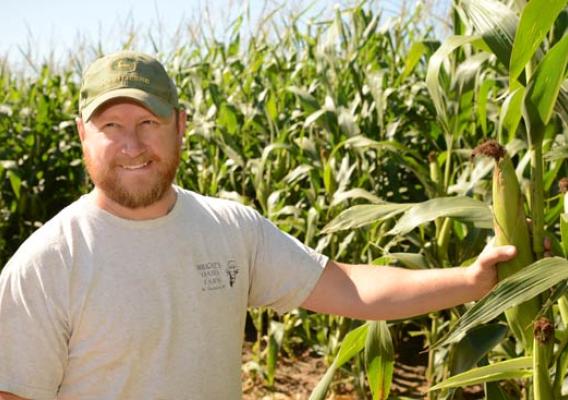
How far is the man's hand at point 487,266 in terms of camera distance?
1427 mm

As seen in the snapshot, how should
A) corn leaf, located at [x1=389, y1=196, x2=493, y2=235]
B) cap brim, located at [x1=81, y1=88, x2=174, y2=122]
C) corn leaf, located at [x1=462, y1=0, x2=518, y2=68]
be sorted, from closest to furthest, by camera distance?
corn leaf, located at [x1=462, y1=0, x2=518, y2=68], corn leaf, located at [x1=389, y1=196, x2=493, y2=235], cap brim, located at [x1=81, y1=88, x2=174, y2=122]

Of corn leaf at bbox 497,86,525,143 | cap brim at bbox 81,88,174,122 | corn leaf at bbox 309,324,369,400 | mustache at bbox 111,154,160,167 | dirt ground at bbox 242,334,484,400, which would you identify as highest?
cap brim at bbox 81,88,174,122

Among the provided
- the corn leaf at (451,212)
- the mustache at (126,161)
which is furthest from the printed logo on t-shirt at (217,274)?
the corn leaf at (451,212)

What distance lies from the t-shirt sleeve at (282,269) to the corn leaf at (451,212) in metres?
0.32

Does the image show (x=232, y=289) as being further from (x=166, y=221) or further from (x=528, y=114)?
(x=528, y=114)

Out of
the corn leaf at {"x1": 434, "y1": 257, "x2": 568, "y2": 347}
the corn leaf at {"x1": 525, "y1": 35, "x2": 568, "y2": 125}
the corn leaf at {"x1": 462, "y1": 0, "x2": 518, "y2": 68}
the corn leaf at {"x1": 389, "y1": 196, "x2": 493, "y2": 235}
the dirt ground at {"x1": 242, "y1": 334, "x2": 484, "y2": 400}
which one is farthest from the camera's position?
the dirt ground at {"x1": 242, "y1": 334, "x2": 484, "y2": 400}

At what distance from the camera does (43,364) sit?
1.54 meters

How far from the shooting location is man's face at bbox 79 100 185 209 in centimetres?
169

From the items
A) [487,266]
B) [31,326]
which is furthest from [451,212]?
[31,326]

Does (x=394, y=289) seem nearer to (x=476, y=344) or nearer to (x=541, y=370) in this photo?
(x=476, y=344)

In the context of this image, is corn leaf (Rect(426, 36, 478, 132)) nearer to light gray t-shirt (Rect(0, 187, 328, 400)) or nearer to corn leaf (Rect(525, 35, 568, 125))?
corn leaf (Rect(525, 35, 568, 125))

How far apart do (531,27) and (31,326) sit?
1080 millimetres

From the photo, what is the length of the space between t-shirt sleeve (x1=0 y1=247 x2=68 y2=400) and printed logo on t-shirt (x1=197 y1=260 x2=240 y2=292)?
31 centimetres

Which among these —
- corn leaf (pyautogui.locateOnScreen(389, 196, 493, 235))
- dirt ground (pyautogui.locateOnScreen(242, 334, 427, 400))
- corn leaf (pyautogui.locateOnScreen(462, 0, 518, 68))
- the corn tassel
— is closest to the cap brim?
corn leaf (pyautogui.locateOnScreen(389, 196, 493, 235))
